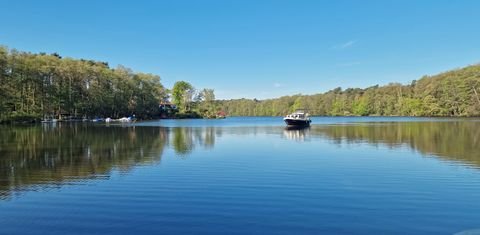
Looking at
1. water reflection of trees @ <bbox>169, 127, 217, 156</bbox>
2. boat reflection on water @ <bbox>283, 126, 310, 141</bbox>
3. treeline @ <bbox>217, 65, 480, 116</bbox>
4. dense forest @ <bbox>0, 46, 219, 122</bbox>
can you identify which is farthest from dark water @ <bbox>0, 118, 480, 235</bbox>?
treeline @ <bbox>217, 65, 480, 116</bbox>

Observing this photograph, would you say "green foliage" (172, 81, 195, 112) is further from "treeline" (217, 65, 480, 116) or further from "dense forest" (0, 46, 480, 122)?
"treeline" (217, 65, 480, 116)

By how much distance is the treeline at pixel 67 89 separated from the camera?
8588cm

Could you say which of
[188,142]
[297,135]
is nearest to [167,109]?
[297,135]

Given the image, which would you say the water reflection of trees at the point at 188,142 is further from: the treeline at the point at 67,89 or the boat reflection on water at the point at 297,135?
the treeline at the point at 67,89

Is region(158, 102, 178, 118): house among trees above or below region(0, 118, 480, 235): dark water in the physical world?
above

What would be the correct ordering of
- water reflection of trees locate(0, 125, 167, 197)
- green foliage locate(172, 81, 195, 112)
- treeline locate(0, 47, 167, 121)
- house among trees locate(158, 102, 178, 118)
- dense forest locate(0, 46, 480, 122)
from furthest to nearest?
green foliage locate(172, 81, 195, 112), house among trees locate(158, 102, 178, 118), dense forest locate(0, 46, 480, 122), treeline locate(0, 47, 167, 121), water reflection of trees locate(0, 125, 167, 197)

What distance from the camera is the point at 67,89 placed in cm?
10619

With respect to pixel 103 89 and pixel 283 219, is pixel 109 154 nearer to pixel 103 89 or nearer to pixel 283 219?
pixel 283 219

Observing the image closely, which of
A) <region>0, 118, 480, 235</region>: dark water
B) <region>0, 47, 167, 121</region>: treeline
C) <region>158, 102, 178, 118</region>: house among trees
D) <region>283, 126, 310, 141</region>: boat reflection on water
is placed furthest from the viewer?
<region>158, 102, 178, 118</region>: house among trees

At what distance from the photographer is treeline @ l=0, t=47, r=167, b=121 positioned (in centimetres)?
8588

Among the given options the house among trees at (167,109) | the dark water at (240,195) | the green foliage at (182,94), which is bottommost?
the dark water at (240,195)

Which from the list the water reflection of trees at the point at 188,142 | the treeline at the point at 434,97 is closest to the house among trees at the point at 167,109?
the treeline at the point at 434,97

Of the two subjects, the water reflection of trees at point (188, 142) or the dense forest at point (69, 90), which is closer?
the water reflection of trees at point (188, 142)

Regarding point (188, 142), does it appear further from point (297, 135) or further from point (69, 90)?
point (69, 90)
